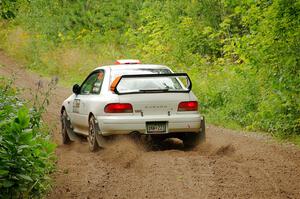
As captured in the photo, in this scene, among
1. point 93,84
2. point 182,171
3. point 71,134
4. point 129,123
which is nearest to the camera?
point 182,171

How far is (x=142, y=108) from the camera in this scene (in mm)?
11125

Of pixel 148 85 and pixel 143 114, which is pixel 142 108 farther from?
pixel 148 85

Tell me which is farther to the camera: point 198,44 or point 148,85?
point 198,44

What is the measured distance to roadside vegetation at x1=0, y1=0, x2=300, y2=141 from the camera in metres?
13.9

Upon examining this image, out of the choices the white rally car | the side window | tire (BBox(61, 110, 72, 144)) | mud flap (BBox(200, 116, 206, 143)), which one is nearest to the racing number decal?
the side window

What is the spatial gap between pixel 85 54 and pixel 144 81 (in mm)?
19881

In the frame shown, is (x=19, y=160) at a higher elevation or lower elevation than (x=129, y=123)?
lower

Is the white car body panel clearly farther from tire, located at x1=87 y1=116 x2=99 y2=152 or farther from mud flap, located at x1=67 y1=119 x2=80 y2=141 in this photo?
mud flap, located at x1=67 y1=119 x2=80 y2=141

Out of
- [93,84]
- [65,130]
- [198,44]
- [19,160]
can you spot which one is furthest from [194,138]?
[198,44]

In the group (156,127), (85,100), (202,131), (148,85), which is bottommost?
(202,131)

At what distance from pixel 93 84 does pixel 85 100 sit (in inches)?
18.9

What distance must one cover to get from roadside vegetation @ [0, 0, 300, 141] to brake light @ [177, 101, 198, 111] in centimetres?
292

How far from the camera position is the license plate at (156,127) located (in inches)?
438

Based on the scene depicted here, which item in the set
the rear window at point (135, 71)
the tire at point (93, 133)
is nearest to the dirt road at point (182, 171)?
the tire at point (93, 133)
